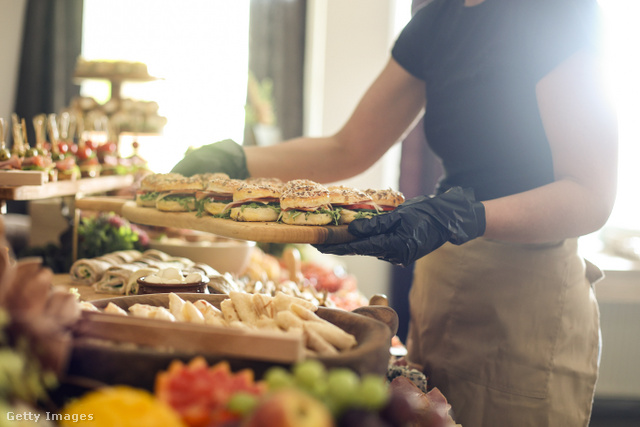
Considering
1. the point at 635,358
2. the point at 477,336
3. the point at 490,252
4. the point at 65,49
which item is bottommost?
the point at 635,358

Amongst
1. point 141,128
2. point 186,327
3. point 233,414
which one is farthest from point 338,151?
point 141,128

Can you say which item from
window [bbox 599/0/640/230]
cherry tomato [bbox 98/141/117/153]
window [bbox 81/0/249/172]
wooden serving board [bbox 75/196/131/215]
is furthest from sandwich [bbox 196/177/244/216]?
window [bbox 81/0/249/172]

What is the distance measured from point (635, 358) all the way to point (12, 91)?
7.07 metres

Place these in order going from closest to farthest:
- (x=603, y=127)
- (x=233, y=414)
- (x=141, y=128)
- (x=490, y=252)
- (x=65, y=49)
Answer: (x=233, y=414)
(x=603, y=127)
(x=490, y=252)
(x=141, y=128)
(x=65, y=49)

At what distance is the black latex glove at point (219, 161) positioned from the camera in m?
2.19

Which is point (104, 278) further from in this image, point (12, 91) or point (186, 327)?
point (12, 91)

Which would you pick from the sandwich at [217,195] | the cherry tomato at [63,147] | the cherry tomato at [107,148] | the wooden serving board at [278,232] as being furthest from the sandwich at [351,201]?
the cherry tomato at [107,148]

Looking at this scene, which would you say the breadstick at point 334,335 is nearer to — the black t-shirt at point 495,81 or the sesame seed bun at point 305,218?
the sesame seed bun at point 305,218

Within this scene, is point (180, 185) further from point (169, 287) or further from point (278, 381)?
point (278, 381)

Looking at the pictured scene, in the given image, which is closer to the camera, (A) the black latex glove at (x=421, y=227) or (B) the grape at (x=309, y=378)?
(B) the grape at (x=309, y=378)

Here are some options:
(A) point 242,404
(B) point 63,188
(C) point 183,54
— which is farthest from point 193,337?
(C) point 183,54

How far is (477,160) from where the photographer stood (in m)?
1.92
